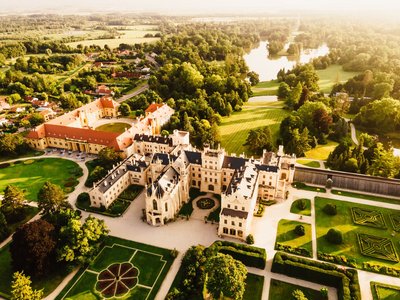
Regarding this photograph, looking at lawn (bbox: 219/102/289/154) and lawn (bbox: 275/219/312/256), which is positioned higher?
lawn (bbox: 275/219/312/256)

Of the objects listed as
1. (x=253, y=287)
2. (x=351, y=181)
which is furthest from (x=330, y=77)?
(x=253, y=287)

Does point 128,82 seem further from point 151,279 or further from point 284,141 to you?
point 151,279

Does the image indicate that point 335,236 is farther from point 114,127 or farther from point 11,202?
point 114,127

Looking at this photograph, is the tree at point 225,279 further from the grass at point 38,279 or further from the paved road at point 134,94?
the paved road at point 134,94

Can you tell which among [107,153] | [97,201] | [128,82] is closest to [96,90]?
[128,82]

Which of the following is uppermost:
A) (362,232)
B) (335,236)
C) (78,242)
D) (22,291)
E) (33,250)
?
(33,250)

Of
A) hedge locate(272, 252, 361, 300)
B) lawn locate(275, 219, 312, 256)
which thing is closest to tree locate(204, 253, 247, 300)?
Answer: hedge locate(272, 252, 361, 300)

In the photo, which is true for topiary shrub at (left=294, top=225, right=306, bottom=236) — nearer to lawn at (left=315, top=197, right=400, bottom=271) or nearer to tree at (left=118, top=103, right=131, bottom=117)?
lawn at (left=315, top=197, right=400, bottom=271)
